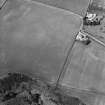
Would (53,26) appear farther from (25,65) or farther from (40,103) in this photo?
(40,103)

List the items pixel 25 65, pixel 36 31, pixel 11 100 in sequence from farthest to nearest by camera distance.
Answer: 1. pixel 36 31
2. pixel 25 65
3. pixel 11 100

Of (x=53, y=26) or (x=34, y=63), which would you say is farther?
(x=53, y=26)

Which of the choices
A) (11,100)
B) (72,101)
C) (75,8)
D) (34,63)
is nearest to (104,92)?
(72,101)

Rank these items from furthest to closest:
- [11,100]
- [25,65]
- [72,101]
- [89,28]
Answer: [89,28] < [25,65] < [72,101] < [11,100]

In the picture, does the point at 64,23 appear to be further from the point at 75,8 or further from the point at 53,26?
the point at 75,8

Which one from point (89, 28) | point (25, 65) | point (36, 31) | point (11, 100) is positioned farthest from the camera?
point (89, 28)

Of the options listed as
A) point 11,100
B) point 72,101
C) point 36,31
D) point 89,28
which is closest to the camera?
point 11,100

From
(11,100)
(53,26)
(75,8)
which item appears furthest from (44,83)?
(75,8)

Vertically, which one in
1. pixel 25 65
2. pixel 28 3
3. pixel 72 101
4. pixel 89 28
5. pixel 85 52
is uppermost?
pixel 28 3

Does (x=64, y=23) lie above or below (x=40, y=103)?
above
